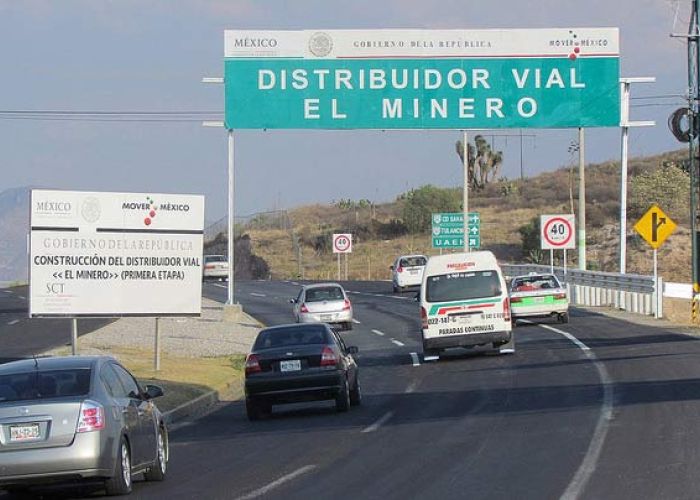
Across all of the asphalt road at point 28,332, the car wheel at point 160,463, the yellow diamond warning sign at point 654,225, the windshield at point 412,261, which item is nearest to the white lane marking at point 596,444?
the car wheel at point 160,463

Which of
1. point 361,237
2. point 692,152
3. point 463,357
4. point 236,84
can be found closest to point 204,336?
point 236,84

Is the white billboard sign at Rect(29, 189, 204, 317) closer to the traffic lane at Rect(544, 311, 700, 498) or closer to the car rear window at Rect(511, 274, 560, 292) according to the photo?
the traffic lane at Rect(544, 311, 700, 498)

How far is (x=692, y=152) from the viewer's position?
3441cm

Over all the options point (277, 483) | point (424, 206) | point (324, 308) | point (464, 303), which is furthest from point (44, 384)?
point (424, 206)

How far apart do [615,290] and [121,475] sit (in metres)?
34.9

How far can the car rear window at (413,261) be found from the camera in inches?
2413

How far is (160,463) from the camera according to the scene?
14.2 metres

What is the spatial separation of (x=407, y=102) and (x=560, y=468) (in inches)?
1051

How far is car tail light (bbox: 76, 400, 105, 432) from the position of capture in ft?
39.7

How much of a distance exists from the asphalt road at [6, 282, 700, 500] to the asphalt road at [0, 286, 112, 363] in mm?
9798

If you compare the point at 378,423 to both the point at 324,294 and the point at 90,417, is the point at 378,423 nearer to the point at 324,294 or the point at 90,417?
the point at 90,417

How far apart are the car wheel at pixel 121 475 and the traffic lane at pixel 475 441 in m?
1.46

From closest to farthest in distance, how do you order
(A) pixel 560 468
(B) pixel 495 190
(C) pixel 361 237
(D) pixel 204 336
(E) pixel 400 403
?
(A) pixel 560 468, (E) pixel 400 403, (D) pixel 204 336, (C) pixel 361 237, (B) pixel 495 190

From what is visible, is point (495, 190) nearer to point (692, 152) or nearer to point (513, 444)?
point (692, 152)
